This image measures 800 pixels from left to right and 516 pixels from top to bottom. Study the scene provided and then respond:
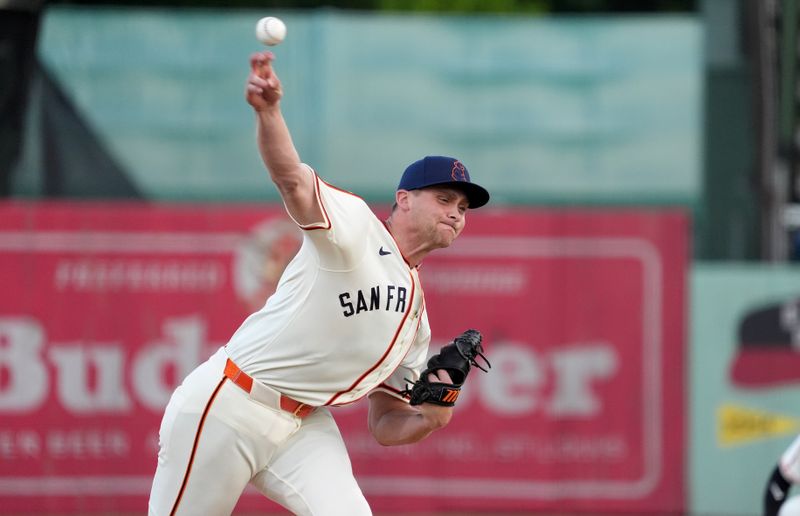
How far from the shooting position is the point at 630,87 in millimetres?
11641

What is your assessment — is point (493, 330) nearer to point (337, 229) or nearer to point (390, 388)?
point (390, 388)

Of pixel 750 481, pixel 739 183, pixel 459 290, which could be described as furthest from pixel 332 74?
pixel 750 481

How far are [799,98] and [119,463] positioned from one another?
614 centimetres

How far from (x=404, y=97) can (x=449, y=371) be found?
22.2 ft

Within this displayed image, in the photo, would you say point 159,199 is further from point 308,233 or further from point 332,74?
point 308,233

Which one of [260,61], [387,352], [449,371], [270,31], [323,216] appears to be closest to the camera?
[270,31]

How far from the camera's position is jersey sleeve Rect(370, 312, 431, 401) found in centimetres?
548

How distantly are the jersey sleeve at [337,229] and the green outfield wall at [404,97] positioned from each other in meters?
6.25

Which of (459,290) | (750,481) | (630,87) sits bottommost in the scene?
(750,481)

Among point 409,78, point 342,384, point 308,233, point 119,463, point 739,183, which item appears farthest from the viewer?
point 409,78

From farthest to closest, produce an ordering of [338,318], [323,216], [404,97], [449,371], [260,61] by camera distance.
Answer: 1. [404,97]
2. [449,371]
3. [338,318]
4. [323,216]
5. [260,61]

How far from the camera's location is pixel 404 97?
1175cm

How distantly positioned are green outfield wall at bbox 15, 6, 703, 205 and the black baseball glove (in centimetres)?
593

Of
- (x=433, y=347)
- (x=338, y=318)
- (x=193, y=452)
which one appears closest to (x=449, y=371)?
(x=338, y=318)
